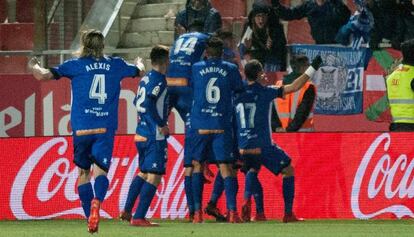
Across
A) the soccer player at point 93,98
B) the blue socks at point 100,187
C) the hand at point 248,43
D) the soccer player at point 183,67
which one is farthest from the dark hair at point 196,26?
the blue socks at point 100,187

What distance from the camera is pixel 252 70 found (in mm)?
17984

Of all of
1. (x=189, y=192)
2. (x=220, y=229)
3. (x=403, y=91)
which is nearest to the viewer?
(x=220, y=229)

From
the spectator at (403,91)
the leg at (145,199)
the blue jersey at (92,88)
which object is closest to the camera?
the blue jersey at (92,88)

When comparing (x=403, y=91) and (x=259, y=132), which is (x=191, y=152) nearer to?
(x=259, y=132)

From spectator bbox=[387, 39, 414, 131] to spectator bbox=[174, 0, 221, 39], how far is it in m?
2.70

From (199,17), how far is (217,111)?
3.40 meters

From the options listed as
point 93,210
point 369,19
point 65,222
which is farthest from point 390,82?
point 93,210

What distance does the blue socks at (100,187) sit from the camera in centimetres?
1539

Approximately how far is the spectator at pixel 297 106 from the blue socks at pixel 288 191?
1954 mm

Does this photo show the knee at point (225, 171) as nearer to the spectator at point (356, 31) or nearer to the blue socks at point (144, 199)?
the blue socks at point (144, 199)

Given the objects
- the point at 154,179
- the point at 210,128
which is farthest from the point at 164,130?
the point at 210,128

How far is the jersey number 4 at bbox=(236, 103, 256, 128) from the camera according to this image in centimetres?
1809

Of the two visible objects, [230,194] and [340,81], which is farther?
[340,81]

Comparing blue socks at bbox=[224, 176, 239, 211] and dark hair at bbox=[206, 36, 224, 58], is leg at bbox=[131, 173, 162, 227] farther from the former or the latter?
dark hair at bbox=[206, 36, 224, 58]
